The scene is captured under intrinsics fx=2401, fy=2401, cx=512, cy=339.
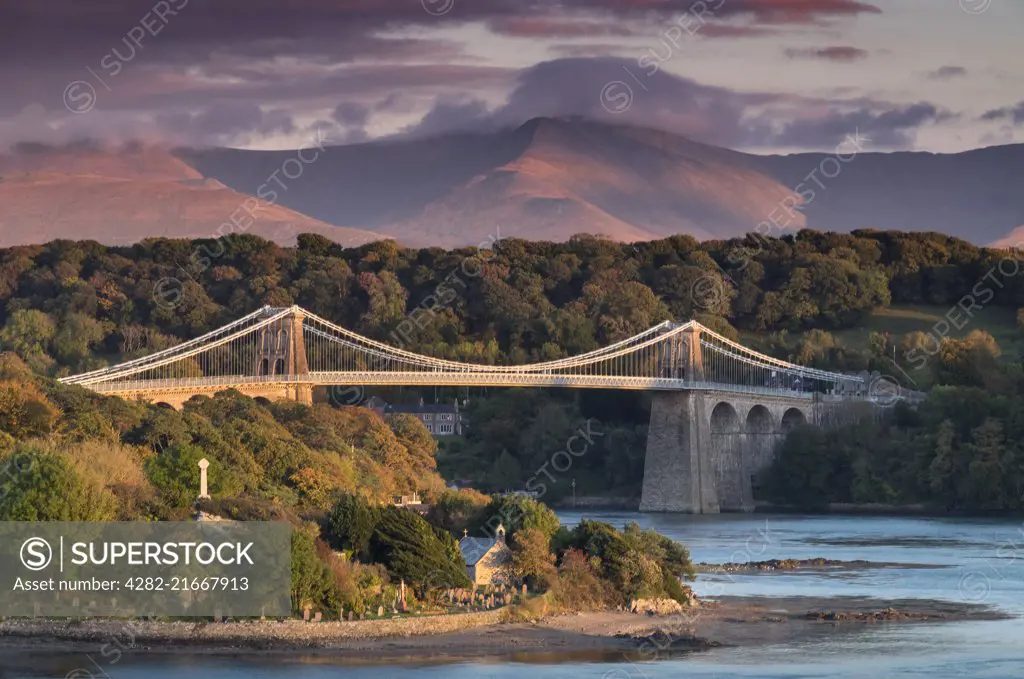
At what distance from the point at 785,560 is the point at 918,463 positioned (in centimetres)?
2492

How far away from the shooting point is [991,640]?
1737 inches

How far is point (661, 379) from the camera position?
8950 centimetres

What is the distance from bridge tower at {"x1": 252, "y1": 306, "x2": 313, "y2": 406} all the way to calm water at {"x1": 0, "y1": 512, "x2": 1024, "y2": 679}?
61.7 feet

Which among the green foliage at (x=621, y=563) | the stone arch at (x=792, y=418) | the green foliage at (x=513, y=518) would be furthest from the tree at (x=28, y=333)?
the green foliage at (x=621, y=563)

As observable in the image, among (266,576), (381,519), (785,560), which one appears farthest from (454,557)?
(785,560)

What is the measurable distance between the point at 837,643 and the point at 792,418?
168 ft

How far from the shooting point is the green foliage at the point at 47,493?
135ft

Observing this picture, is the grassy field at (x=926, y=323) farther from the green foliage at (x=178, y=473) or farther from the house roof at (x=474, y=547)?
the house roof at (x=474, y=547)

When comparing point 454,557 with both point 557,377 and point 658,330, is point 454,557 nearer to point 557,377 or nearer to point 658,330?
point 557,377

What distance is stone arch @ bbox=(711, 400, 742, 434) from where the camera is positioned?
9175cm

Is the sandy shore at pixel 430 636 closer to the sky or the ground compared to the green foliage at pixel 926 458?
closer to the ground

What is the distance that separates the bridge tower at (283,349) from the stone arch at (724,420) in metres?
16.5

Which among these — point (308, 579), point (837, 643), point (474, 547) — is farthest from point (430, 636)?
point (837, 643)

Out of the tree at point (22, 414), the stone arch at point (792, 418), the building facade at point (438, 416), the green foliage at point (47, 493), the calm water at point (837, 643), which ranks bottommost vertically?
the calm water at point (837, 643)
